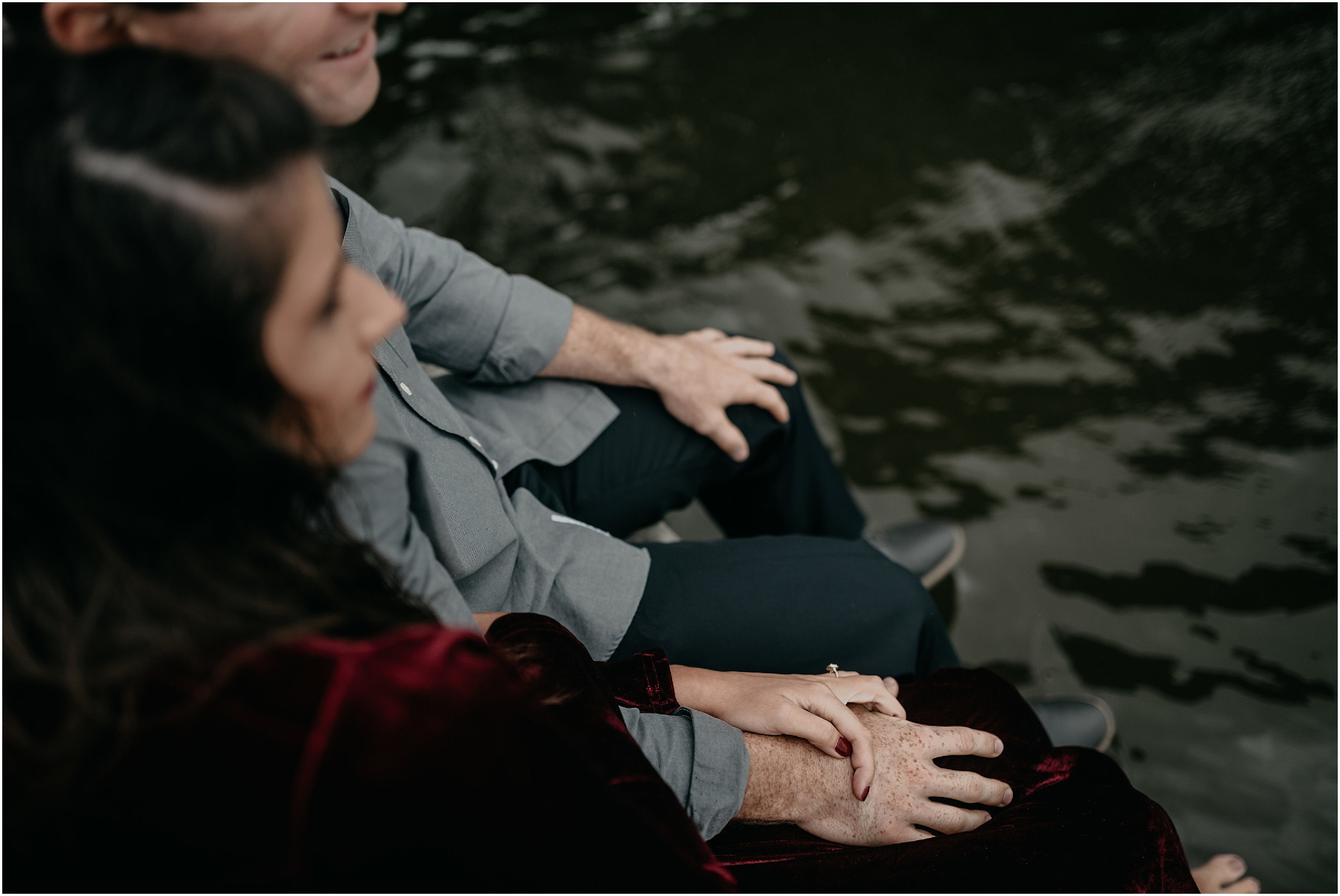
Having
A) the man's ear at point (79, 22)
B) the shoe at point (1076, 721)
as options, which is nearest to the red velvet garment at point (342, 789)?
the man's ear at point (79, 22)

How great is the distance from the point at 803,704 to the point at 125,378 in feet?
3.00

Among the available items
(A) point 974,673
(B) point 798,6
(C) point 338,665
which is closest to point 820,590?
(A) point 974,673

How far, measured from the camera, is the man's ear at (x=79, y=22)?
881 mm

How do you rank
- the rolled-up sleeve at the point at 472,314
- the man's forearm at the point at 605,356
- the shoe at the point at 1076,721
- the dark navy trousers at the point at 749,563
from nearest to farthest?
the dark navy trousers at the point at 749,563 < the rolled-up sleeve at the point at 472,314 < the man's forearm at the point at 605,356 < the shoe at the point at 1076,721

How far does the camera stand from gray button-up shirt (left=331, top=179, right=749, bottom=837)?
108 cm

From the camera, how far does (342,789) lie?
676 mm

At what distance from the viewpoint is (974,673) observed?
1354 millimetres

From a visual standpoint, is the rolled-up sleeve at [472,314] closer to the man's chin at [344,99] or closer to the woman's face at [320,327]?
the man's chin at [344,99]

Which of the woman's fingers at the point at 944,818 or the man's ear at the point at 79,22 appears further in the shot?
the woman's fingers at the point at 944,818

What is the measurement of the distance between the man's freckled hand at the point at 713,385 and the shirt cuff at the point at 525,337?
20 cm

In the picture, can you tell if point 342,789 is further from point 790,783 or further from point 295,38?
point 295,38

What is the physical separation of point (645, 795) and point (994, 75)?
10.1 ft

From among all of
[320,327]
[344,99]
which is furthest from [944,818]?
[344,99]

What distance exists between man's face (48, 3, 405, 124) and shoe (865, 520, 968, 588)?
145 cm
